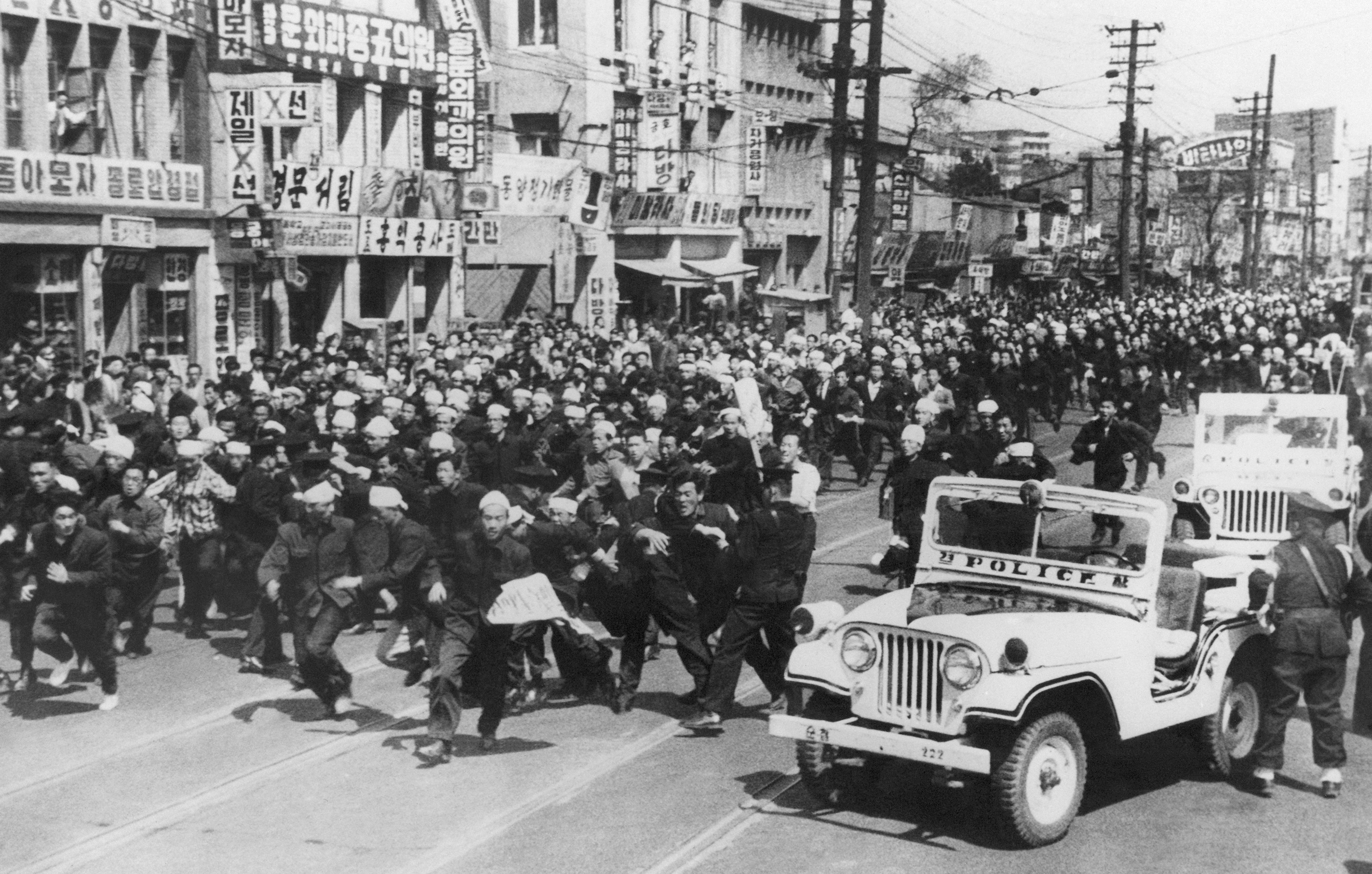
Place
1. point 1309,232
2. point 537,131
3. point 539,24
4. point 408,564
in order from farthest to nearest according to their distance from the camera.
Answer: point 1309,232 < point 539,24 < point 537,131 < point 408,564

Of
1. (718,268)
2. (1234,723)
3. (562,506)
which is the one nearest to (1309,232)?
(718,268)

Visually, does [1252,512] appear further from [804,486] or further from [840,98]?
[840,98]

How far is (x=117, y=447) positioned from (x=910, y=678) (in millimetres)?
7471

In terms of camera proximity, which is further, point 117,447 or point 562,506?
point 117,447

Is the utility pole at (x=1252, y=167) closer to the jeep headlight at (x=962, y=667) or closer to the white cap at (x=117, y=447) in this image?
the white cap at (x=117, y=447)

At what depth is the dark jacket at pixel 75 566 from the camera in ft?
38.7

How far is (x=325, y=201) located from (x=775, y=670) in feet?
76.9

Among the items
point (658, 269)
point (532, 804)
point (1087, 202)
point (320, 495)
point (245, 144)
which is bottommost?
point (532, 804)

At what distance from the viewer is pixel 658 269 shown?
47.4m

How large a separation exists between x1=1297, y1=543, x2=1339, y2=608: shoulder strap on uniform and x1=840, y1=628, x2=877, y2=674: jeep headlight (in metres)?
2.61

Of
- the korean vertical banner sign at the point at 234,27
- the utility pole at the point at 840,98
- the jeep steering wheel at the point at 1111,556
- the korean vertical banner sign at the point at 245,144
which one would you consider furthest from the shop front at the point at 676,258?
the jeep steering wheel at the point at 1111,556

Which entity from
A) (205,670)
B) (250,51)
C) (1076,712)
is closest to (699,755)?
(1076,712)

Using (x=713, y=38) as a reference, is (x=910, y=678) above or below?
below

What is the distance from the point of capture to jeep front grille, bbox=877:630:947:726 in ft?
28.9
